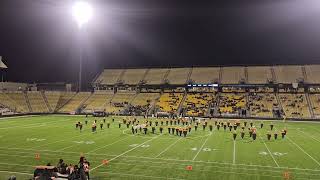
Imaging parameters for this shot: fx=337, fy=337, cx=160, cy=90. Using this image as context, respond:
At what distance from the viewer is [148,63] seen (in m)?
81.6

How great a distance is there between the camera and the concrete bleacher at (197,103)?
203ft

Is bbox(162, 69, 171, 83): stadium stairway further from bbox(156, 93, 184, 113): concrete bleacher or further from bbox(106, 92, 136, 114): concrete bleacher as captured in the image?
bbox(106, 92, 136, 114): concrete bleacher

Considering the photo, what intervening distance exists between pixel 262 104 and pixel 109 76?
125ft

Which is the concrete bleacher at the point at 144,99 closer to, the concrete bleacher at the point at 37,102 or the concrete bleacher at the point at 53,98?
the concrete bleacher at the point at 53,98

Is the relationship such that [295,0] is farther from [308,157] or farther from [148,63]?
[148,63]

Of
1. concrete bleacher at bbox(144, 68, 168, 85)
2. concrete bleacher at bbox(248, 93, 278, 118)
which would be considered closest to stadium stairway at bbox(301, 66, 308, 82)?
concrete bleacher at bbox(248, 93, 278, 118)

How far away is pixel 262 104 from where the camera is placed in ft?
204

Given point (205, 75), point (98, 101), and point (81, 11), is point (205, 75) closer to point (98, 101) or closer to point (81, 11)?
point (98, 101)

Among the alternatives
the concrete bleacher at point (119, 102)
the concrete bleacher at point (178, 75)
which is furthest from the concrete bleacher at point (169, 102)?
the concrete bleacher at point (119, 102)

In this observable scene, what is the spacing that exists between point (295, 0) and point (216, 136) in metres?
29.1

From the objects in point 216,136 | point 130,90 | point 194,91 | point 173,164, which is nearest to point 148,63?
point 130,90

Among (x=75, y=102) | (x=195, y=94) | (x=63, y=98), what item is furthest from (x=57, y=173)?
(x=63, y=98)

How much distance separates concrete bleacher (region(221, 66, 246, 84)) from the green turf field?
40216 millimetres

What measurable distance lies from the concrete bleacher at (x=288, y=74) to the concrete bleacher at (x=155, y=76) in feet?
81.6
